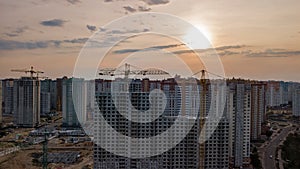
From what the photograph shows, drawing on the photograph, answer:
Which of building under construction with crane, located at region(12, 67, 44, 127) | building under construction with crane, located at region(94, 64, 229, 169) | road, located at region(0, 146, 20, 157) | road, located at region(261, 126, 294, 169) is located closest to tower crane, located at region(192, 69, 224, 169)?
building under construction with crane, located at region(94, 64, 229, 169)

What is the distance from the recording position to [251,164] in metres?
5.43

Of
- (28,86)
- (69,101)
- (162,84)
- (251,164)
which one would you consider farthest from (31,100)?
(251,164)

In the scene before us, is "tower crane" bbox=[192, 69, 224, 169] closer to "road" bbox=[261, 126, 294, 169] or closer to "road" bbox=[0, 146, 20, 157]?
"road" bbox=[261, 126, 294, 169]

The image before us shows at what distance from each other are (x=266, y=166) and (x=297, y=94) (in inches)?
A: 189

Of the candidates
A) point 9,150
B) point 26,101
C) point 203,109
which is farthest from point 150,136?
point 26,101

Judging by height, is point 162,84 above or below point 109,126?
above

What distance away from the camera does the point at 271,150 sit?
21.3 ft

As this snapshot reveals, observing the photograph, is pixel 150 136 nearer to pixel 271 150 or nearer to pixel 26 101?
pixel 271 150

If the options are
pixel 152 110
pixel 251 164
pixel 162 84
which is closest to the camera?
pixel 152 110

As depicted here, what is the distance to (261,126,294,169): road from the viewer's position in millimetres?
5564

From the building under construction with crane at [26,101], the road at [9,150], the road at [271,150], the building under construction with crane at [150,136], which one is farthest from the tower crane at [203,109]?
the building under construction with crane at [26,101]

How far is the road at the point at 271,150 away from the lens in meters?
5.56

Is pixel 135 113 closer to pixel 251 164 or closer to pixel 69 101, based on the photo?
pixel 251 164

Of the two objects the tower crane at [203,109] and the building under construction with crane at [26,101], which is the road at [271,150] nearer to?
the tower crane at [203,109]
